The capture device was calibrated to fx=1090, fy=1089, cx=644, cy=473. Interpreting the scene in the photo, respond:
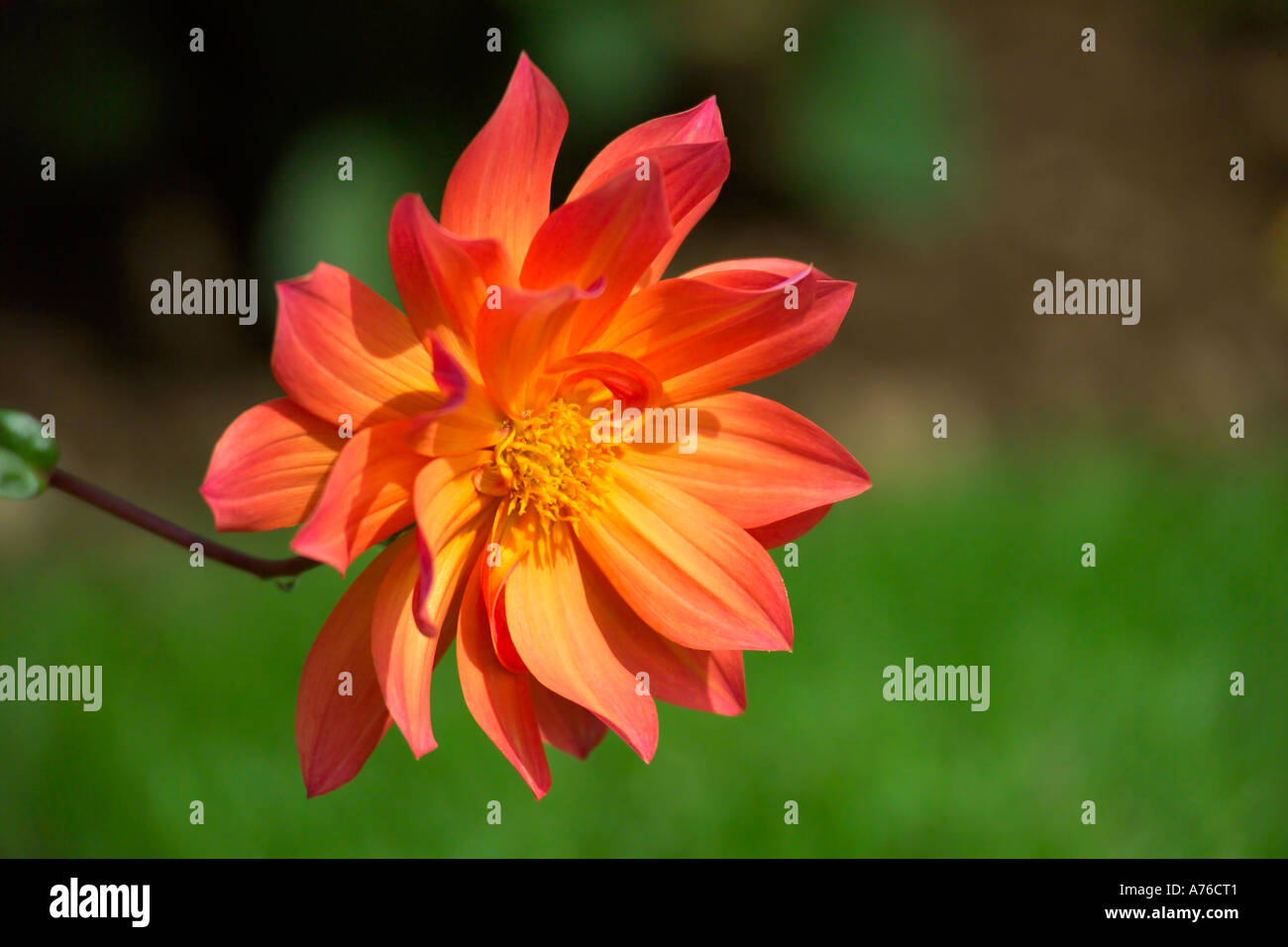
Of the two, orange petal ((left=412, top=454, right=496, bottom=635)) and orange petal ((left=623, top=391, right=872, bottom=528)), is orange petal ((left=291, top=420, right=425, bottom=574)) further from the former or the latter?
orange petal ((left=623, top=391, right=872, bottom=528))

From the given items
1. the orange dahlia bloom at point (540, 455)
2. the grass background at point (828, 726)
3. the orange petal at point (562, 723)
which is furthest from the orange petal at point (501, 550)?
the grass background at point (828, 726)

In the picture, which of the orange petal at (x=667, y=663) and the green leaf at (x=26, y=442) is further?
the orange petal at (x=667, y=663)

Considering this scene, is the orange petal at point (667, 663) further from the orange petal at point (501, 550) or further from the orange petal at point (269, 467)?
the orange petal at point (269, 467)

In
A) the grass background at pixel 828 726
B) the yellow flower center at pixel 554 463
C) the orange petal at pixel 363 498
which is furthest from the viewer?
the grass background at pixel 828 726

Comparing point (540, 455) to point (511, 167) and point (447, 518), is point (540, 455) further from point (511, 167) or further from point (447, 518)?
point (511, 167)

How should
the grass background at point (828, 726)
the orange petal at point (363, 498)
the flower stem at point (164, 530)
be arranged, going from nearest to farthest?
the orange petal at point (363, 498) < the flower stem at point (164, 530) < the grass background at point (828, 726)

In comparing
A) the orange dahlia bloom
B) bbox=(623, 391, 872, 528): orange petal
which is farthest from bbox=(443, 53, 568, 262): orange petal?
bbox=(623, 391, 872, 528): orange petal

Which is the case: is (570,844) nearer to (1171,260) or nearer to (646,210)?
(646,210)

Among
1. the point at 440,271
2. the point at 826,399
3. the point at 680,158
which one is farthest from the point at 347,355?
the point at 826,399
